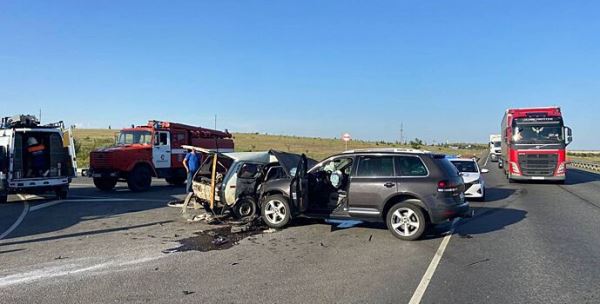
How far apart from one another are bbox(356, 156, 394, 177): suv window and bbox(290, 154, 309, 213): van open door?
1.06 metres

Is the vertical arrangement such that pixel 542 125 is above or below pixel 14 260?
above

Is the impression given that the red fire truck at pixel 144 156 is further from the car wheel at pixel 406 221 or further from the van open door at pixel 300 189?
the car wheel at pixel 406 221

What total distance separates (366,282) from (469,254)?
238 centimetres

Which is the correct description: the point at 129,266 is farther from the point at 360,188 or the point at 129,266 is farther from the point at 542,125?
the point at 542,125

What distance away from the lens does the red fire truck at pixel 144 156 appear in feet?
58.2

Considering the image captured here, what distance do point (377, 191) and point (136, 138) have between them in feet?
42.5

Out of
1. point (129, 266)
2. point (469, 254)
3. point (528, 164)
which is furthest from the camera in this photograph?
point (528, 164)

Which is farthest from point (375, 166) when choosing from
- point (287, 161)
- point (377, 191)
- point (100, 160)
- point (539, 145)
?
point (539, 145)

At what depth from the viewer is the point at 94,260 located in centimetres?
719

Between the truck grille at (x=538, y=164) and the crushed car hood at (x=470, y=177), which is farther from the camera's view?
the truck grille at (x=538, y=164)

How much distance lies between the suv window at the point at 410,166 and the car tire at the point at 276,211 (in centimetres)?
235

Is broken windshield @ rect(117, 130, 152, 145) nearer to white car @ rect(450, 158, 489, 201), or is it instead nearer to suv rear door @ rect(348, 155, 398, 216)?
white car @ rect(450, 158, 489, 201)

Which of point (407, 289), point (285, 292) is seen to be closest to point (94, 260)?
point (285, 292)

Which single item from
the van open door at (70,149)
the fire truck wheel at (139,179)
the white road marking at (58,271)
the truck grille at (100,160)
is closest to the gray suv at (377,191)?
the white road marking at (58,271)
